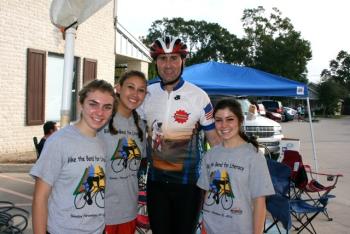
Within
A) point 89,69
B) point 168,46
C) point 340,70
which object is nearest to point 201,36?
point 340,70

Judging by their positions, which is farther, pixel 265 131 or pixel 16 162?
pixel 265 131

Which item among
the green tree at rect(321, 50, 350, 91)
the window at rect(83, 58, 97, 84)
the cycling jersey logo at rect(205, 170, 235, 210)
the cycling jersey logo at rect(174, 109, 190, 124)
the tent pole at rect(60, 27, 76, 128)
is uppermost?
the green tree at rect(321, 50, 350, 91)

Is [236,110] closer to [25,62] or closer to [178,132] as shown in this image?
→ [178,132]

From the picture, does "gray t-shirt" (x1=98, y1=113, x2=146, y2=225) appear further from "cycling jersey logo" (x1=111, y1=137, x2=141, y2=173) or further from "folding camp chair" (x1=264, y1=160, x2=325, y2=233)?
"folding camp chair" (x1=264, y1=160, x2=325, y2=233)

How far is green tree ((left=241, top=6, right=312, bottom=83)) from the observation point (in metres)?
55.9

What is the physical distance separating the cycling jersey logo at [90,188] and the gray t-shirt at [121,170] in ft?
1.42

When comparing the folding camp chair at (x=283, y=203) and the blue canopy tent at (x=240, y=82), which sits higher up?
the blue canopy tent at (x=240, y=82)

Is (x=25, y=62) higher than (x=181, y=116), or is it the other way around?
(x=25, y=62)

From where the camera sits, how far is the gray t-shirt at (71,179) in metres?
2.67

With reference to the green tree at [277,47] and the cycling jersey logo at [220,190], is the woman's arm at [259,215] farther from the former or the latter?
the green tree at [277,47]

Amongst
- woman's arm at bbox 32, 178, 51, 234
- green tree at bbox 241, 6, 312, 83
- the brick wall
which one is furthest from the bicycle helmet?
green tree at bbox 241, 6, 312, 83

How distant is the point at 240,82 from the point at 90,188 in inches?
279

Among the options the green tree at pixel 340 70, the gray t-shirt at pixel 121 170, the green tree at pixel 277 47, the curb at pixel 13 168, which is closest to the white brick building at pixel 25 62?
the curb at pixel 13 168

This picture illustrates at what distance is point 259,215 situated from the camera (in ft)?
10.4
